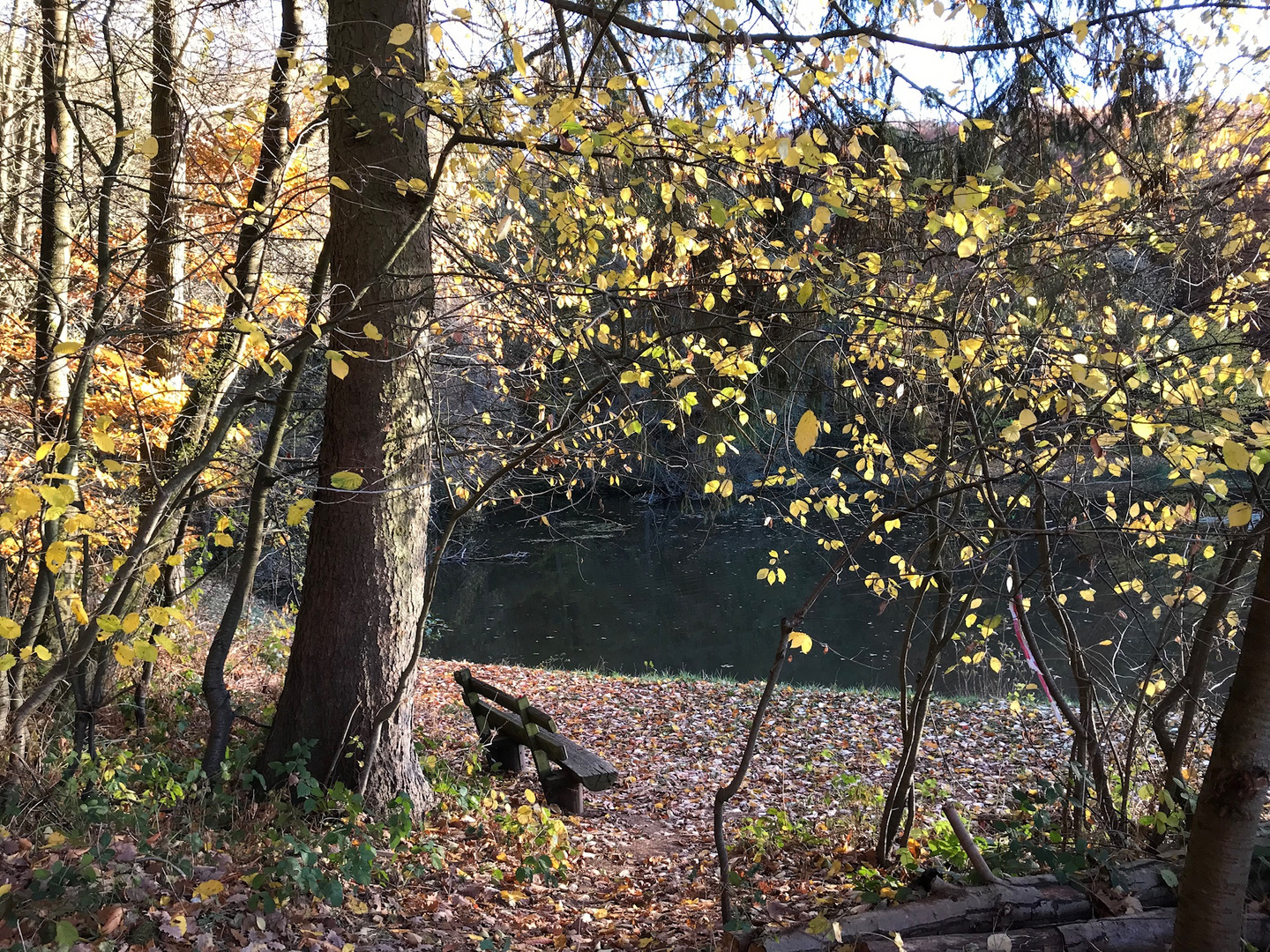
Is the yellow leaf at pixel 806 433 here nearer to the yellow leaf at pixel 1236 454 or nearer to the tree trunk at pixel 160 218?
the yellow leaf at pixel 1236 454

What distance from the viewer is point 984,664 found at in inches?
404

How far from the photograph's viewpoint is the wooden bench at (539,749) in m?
5.36

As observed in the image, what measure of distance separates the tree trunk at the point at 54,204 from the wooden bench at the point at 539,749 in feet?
10.7

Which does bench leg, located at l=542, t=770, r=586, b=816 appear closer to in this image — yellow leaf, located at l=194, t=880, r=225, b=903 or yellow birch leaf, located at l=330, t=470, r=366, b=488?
yellow leaf, located at l=194, t=880, r=225, b=903

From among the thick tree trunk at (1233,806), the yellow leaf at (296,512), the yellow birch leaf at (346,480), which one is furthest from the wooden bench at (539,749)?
the thick tree trunk at (1233,806)

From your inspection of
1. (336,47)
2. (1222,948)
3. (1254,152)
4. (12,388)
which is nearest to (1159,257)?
(1254,152)

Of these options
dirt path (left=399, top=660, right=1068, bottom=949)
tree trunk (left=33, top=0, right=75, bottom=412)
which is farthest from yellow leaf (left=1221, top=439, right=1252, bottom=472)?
tree trunk (left=33, top=0, right=75, bottom=412)

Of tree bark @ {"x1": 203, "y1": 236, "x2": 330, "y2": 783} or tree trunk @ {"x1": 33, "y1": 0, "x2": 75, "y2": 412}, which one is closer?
tree trunk @ {"x1": 33, "y1": 0, "x2": 75, "y2": 412}

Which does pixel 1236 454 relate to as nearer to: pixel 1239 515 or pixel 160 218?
pixel 1239 515

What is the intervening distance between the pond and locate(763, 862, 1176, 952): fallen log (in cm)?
638

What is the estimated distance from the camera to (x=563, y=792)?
551 cm

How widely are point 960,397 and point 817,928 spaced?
6.73 feet

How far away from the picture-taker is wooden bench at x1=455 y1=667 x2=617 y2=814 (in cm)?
536

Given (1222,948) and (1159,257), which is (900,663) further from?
(1159,257)
